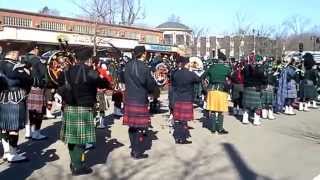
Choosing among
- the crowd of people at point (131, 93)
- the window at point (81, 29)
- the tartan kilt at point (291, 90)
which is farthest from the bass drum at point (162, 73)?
the window at point (81, 29)

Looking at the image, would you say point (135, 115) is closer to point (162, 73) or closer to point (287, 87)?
point (162, 73)

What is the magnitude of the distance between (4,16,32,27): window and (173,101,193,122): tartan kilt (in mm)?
34138

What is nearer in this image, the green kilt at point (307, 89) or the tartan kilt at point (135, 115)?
the tartan kilt at point (135, 115)

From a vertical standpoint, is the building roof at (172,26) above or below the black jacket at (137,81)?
above

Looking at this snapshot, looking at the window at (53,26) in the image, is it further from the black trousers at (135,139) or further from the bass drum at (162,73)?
the black trousers at (135,139)

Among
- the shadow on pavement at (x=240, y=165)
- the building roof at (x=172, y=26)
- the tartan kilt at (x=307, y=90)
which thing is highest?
the building roof at (x=172, y=26)

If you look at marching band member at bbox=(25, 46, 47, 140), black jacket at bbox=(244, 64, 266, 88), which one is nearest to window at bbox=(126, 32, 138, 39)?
black jacket at bbox=(244, 64, 266, 88)

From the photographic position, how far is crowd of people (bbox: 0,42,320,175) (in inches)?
295

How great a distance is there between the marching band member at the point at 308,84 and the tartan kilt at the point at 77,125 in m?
11.0

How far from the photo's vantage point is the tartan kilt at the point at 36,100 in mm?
10031

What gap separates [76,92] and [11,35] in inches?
1333

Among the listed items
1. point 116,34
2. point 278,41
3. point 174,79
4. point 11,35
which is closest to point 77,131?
point 174,79

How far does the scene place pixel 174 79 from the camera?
33.9ft

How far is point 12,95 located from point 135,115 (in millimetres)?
1971
